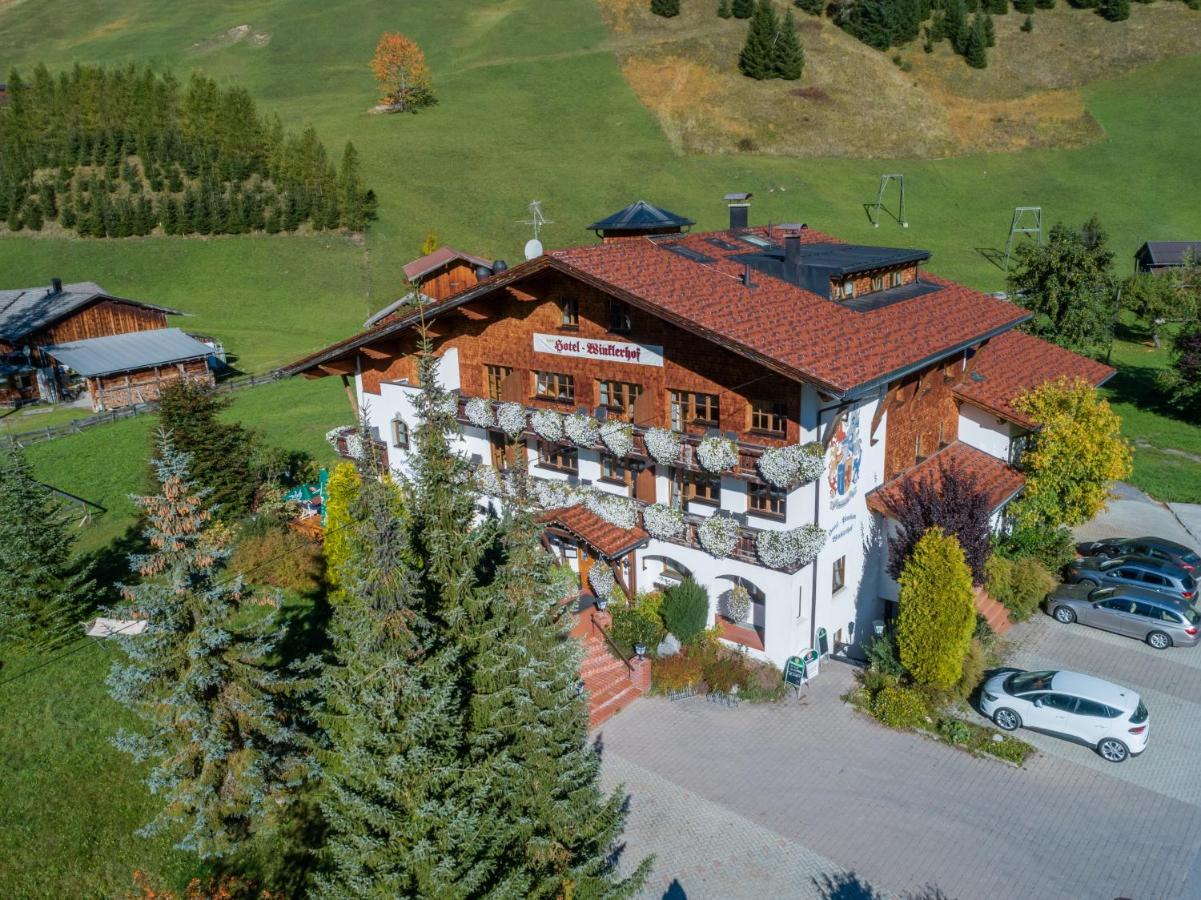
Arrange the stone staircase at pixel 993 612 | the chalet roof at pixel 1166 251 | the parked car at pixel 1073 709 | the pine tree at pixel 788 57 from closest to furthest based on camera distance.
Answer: the parked car at pixel 1073 709
the stone staircase at pixel 993 612
the chalet roof at pixel 1166 251
the pine tree at pixel 788 57

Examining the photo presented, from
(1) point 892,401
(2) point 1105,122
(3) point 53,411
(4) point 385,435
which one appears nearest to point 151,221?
(3) point 53,411

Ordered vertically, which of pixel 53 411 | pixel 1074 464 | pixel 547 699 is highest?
pixel 547 699

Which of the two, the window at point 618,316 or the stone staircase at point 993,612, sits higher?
the window at point 618,316

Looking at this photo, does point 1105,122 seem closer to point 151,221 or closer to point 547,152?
point 547,152

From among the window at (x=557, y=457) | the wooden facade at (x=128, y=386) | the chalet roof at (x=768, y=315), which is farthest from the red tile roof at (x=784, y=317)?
the wooden facade at (x=128, y=386)

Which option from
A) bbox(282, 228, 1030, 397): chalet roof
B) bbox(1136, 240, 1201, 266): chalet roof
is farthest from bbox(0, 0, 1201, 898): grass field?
bbox(282, 228, 1030, 397): chalet roof

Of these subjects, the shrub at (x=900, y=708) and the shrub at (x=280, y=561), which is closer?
the shrub at (x=900, y=708)

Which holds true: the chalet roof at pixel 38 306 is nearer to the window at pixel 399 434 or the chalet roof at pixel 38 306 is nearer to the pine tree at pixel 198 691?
the window at pixel 399 434
